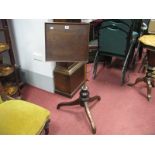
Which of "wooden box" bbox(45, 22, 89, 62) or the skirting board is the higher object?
"wooden box" bbox(45, 22, 89, 62)

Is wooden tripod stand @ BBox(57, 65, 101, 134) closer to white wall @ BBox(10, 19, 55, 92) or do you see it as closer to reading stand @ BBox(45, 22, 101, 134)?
reading stand @ BBox(45, 22, 101, 134)

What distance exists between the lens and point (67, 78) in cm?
253

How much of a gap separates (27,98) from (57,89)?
1.32 ft

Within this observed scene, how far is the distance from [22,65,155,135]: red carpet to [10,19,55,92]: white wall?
0.85 feet

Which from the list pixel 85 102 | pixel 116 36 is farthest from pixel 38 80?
pixel 116 36

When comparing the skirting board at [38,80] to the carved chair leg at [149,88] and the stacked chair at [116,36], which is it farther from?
the carved chair leg at [149,88]

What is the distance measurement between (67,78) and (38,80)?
0.48m

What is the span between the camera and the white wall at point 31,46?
95.2 inches

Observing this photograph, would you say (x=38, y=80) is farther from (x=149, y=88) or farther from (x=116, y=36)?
(x=149, y=88)

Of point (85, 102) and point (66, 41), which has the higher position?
point (66, 41)

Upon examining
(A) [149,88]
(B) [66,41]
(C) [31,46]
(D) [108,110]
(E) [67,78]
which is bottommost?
(D) [108,110]

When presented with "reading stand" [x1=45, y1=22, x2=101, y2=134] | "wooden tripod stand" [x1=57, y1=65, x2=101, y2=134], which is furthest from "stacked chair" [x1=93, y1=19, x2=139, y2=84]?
"reading stand" [x1=45, y1=22, x2=101, y2=134]

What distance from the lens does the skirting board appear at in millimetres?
2701

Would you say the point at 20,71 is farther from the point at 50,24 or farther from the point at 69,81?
the point at 50,24
